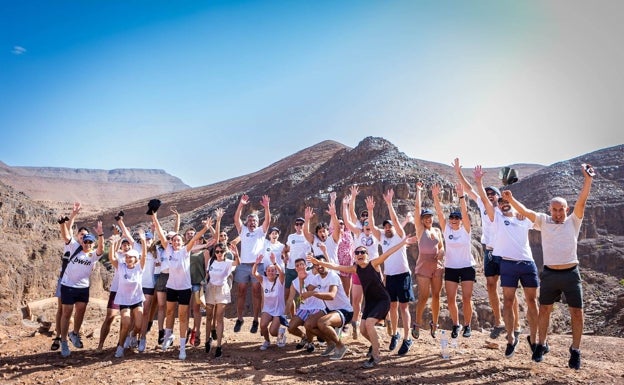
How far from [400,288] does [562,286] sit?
2580 millimetres

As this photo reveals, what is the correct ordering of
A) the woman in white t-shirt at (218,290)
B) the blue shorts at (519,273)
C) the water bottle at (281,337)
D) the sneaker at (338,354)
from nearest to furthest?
the blue shorts at (519,273)
the sneaker at (338,354)
the woman in white t-shirt at (218,290)
the water bottle at (281,337)

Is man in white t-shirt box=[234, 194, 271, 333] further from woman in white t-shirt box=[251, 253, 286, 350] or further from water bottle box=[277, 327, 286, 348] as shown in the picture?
water bottle box=[277, 327, 286, 348]

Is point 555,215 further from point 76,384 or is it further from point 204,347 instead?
point 76,384

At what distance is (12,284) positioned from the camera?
47.4 ft

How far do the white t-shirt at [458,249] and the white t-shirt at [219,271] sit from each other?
3974 mm

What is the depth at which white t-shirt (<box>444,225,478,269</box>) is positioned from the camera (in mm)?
7703

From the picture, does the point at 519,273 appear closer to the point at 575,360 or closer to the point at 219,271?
the point at 575,360

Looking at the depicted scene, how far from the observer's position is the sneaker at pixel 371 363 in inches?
271

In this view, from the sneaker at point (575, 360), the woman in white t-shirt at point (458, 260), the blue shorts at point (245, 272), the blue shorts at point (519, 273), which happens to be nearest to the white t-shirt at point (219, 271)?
the blue shorts at point (245, 272)

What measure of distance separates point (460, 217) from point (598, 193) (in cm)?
5227

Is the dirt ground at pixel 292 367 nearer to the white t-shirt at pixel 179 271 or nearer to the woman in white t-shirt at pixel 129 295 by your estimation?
the woman in white t-shirt at pixel 129 295

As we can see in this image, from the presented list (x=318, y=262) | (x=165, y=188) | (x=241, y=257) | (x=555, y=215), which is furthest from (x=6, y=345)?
(x=165, y=188)

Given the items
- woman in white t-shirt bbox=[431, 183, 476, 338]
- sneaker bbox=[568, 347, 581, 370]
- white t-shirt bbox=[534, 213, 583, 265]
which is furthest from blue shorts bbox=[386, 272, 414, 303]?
sneaker bbox=[568, 347, 581, 370]

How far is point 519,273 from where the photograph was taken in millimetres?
6871
